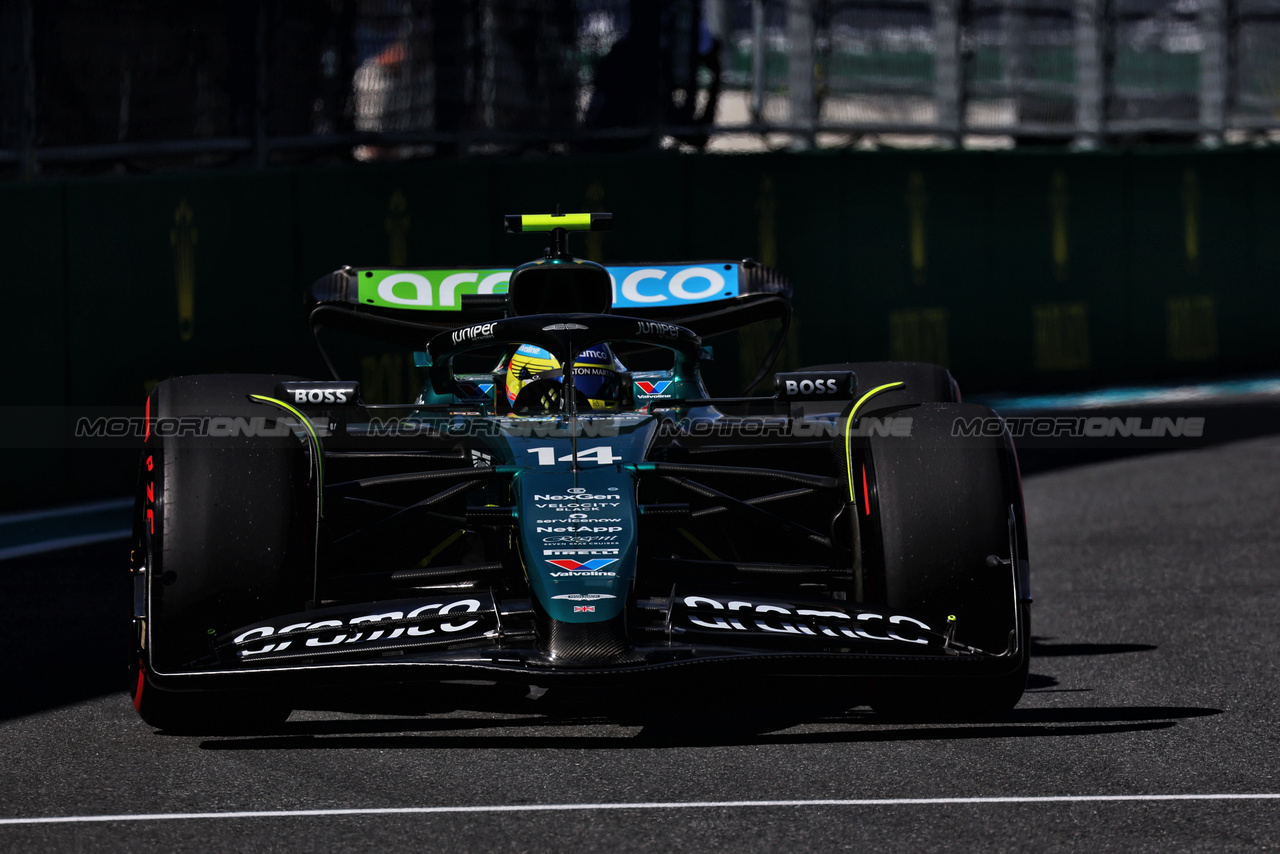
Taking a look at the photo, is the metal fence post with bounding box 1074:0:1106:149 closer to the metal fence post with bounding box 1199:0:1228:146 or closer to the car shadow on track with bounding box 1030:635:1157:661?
the metal fence post with bounding box 1199:0:1228:146

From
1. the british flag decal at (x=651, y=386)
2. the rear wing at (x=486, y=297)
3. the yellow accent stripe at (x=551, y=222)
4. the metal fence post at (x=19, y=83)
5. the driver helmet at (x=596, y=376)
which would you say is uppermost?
the metal fence post at (x=19, y=83)

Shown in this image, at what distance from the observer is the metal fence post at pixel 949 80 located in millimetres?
14414

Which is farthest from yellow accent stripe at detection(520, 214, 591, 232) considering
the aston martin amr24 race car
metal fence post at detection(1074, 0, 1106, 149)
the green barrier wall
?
metal fence post at detection(1074, 0, 1106, 149)

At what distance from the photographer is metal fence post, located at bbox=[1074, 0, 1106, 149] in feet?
49.4

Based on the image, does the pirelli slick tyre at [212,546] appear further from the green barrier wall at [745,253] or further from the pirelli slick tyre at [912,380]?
the green barrier wall at [745,253]

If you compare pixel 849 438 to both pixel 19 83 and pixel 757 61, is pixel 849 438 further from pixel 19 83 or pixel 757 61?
pixel 757 61

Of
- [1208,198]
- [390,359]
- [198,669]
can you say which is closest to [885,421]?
[198,669]

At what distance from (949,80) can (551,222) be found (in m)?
7.70

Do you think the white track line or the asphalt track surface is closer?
the asphalt track surface

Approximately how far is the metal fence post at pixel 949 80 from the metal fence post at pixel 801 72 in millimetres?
1119

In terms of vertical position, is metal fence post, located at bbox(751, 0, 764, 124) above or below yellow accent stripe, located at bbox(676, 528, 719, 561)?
above

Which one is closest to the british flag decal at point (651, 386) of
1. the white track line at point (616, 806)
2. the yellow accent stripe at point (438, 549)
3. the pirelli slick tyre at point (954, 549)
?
the yellow accent stripe at point (438, 549)

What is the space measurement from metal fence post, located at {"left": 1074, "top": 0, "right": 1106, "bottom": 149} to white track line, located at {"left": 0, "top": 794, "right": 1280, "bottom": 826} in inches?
441

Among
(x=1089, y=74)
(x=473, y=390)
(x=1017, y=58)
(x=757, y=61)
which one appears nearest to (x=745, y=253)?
(x=757, y=61)
